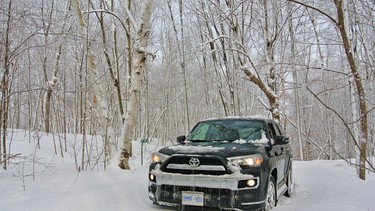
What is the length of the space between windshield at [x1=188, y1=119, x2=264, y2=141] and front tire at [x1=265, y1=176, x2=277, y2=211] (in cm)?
86

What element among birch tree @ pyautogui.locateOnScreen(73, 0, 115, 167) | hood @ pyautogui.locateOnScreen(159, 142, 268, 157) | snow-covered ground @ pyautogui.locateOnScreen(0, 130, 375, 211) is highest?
birch tree @ pyautogui.locateOnScreen(73, 0, 115, 167)

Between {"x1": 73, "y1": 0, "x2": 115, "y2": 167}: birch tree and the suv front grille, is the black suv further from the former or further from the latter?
{"x1": 73, "y1": 0, "x2": 115, "y2": 167}: birch tree

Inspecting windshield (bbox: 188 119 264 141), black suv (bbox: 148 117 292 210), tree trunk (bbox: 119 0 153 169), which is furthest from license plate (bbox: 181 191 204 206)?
tree trunk (bbox: 119 0 153 169)

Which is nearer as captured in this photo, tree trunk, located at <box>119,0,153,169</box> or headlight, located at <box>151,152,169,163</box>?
headlight, located at <box>151,152,169,163</box>

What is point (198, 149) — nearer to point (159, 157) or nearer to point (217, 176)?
point (217, 176)

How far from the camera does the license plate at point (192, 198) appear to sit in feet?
14.6

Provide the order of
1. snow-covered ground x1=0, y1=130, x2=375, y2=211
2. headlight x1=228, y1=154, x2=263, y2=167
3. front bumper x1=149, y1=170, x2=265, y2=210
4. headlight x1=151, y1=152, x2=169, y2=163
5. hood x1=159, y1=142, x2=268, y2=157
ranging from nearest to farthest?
front bumper x1=149, y1=170, x2=265, y2=210
headlight x1=228, y1=154, x2=263, y2=167
hood x1=159, y1=142, x2=268, y2=157
snow-covered ground x1=0, y1=130, x2=375, y2=211
headlight x1=151, y1=152, x2=169, y2=163

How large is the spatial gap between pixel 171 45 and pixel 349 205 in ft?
75.4

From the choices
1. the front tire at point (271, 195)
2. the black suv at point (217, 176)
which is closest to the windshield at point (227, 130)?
the black suv at point (217, 176)

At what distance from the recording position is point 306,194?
21.8 ft

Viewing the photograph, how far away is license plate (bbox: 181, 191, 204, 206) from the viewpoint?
444 centimetres

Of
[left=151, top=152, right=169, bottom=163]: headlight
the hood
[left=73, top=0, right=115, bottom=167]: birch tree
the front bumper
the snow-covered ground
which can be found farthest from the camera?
[left=73, top=0, right=115, bottom=167]: birch tree

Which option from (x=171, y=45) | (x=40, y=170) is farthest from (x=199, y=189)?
(x=171, y=45)

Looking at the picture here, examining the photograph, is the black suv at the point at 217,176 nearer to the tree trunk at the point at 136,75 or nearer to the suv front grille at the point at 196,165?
the suv front grille at the point at 196,165
